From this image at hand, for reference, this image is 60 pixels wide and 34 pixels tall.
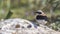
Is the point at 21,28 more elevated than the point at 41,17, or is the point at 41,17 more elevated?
the point at 41,17

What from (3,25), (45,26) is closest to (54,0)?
(45,26)

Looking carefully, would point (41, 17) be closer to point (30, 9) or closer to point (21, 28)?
point (30, 9)

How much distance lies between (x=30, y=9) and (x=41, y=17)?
0.17 m

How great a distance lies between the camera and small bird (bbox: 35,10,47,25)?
190 centimetres

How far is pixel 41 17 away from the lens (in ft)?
6.31

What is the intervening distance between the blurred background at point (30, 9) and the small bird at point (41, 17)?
4cm

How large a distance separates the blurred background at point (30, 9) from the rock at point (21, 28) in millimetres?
55

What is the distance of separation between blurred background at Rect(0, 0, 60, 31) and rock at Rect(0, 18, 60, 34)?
0.06 meters

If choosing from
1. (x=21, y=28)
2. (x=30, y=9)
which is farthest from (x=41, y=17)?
(x=21, y=28)

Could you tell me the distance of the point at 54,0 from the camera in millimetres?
1907

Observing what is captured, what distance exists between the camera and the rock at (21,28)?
1.81 meters

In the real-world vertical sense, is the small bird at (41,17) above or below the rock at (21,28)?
above

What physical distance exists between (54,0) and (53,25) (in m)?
0.31

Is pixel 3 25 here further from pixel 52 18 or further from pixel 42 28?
pixel 52 18
